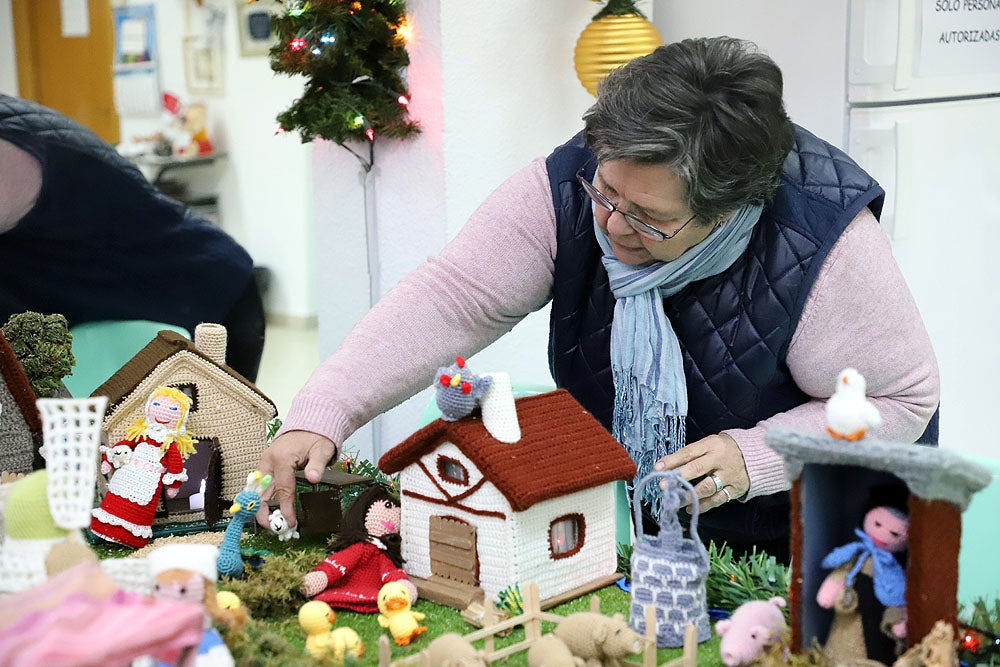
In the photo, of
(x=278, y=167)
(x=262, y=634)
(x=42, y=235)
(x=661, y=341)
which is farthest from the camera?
(x=278, y=167)

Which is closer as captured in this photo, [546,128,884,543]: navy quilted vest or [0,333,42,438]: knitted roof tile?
[0,333,42,438]: knitted roof tile

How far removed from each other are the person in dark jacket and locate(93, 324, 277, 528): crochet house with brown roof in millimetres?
768

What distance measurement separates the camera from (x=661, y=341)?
1556mm

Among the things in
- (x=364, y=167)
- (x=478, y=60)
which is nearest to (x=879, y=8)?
(x=478, y=60)

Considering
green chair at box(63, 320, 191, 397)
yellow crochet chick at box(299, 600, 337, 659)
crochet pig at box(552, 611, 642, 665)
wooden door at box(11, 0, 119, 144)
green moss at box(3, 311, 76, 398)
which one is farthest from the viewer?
wooden door at box(11, 0, 119, 144)

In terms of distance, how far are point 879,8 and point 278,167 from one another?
2.20 meters

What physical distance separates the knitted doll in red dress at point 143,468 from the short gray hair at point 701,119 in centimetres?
68

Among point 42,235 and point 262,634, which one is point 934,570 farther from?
point 42,235

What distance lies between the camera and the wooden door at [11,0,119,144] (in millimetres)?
2381

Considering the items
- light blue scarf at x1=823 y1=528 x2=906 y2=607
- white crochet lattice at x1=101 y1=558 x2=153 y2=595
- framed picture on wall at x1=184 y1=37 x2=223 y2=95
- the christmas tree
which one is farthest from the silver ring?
framed picture on wall at x1=184 y1=37 x2=223 y2=95

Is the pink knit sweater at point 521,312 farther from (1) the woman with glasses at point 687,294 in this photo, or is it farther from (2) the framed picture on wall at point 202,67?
(2) the framed picture on wall at point 202,67

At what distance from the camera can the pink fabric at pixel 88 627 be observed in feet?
2.45

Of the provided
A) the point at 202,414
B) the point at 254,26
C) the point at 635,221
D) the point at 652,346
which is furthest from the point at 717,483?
→ the point at 254,26

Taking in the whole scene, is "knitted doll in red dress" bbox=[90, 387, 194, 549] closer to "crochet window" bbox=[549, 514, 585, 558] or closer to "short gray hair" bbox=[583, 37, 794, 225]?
"crochet window" bbox=[549, 514, 585, 558]
